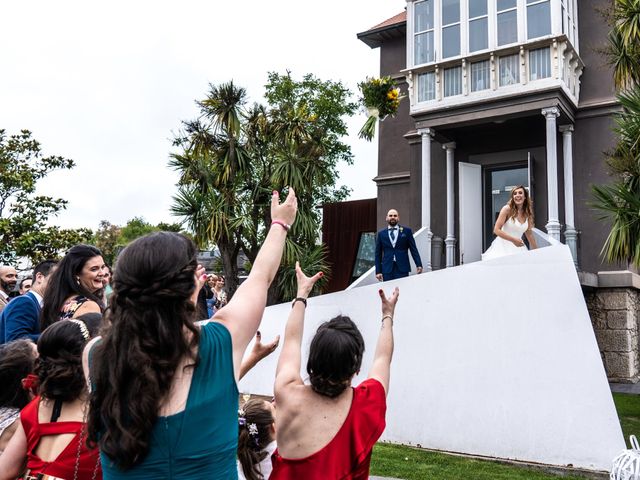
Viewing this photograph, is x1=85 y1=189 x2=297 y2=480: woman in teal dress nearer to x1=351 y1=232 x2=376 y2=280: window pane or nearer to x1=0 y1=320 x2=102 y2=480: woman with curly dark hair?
x1=0 y1=320 x2=102 y2=480: woman with curly dark hair

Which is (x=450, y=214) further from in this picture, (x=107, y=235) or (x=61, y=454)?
(x=107, y=235)

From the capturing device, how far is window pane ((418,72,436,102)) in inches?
551

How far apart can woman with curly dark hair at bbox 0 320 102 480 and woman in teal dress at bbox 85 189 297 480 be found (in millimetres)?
743

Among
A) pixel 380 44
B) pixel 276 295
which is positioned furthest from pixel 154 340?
pixel 380 44

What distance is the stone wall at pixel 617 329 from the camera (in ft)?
40.0

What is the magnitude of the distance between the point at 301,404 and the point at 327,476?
286 millimetres

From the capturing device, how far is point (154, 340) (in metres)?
1.58

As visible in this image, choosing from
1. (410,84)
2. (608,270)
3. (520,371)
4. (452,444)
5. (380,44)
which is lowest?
(452,444)

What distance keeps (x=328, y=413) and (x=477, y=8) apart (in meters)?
13.4

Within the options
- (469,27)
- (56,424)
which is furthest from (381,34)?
(56,424)

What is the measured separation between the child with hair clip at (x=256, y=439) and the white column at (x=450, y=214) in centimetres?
1142

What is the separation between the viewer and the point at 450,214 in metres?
14.4

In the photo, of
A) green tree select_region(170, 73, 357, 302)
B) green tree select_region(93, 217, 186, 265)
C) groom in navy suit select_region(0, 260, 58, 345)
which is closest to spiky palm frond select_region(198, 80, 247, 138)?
green tree select_region(170, 73, 357, 302)

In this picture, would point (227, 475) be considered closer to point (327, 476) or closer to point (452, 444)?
point (327, 476)
